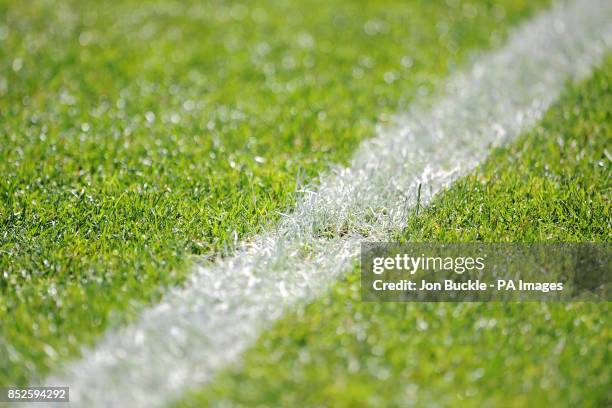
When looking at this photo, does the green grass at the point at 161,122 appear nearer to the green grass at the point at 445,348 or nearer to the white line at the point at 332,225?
the white line at the point at 332,225

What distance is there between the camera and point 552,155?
11.1 feet

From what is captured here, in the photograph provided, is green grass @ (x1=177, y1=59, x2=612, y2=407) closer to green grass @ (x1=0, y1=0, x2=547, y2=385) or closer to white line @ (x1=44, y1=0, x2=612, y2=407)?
white line @ (x1=44, y1=0, x2=612, y2=407)

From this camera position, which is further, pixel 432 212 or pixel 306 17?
pixel 306 17

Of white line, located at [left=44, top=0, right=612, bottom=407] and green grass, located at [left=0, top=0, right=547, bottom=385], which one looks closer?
white line, located at [left=44, top=0, right=612, bottom=407]

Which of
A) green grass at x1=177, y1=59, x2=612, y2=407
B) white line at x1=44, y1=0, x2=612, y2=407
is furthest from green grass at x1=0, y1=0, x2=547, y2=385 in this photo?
green grass at x1=177, y1=59, x2=612, y2=407

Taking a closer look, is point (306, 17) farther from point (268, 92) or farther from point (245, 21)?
point (268, 92)

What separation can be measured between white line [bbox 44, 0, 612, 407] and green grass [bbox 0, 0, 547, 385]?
0.36 ft

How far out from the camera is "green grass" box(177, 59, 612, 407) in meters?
2.07

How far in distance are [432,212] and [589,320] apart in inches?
32.5

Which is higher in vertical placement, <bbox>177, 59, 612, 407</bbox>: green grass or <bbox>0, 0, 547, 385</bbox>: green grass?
<bbox>0, 0, 547, 385</bbox>: green grass

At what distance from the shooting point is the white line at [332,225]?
2.20 metres

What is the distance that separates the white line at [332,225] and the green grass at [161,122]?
110 mm

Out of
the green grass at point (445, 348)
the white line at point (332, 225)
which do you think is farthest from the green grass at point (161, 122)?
the green grass at point (445, 348)

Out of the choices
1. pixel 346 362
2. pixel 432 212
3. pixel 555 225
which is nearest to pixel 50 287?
pixel 346 362
